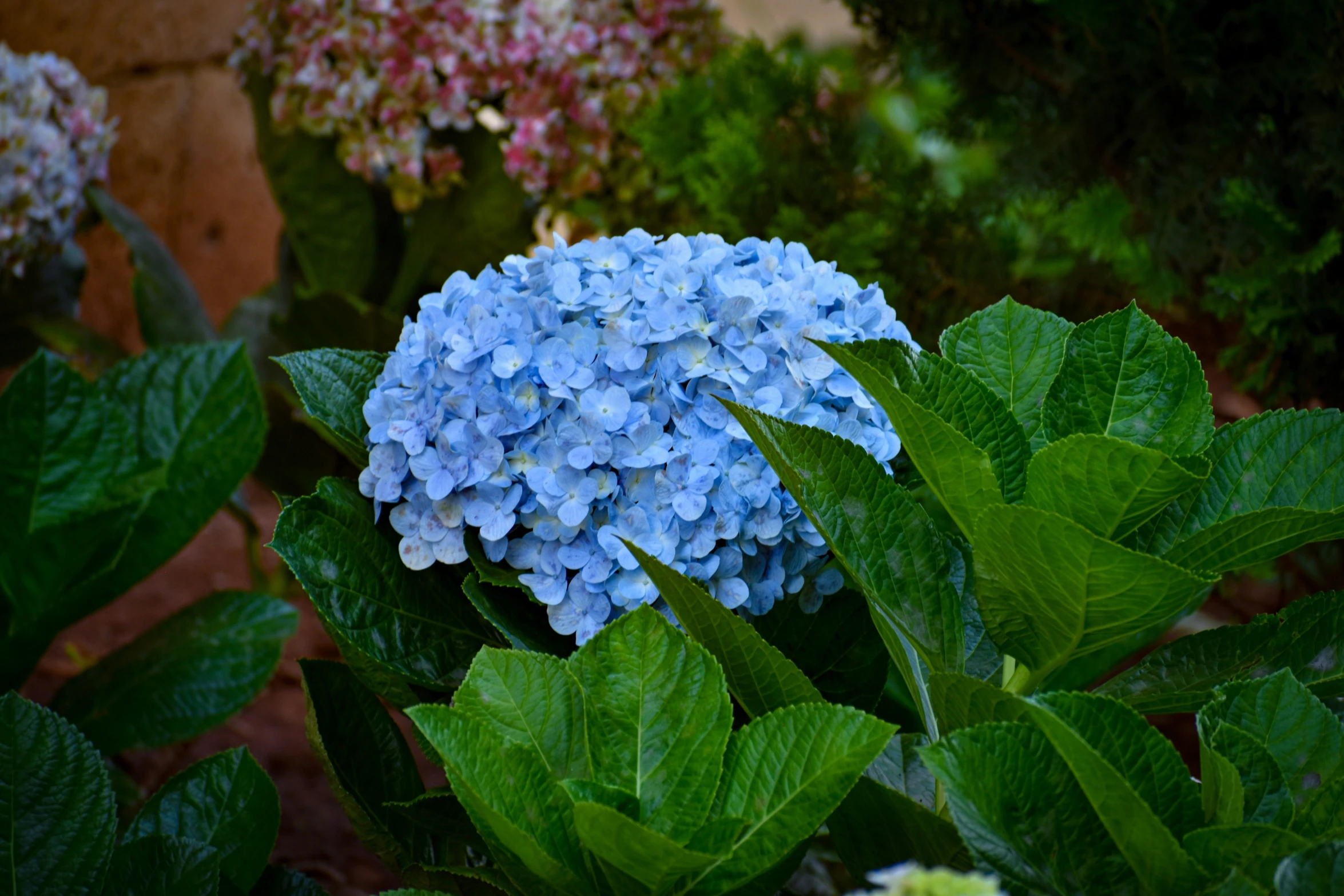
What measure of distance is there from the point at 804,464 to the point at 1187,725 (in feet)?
5.81

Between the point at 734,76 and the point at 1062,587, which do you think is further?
the point at 734,76

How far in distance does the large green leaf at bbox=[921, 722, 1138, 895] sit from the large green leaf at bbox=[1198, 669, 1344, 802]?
113mm

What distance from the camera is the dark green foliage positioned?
1.68 m

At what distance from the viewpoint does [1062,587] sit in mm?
738

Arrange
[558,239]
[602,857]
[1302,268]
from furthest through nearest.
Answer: [1302,268], [558,239], [602,857]

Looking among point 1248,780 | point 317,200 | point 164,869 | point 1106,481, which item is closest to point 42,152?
point 317,200

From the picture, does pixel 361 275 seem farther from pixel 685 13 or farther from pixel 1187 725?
pixel 1187 725

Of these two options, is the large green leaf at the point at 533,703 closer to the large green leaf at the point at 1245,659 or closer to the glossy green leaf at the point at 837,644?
the glossy green leaf at the point at 837,644

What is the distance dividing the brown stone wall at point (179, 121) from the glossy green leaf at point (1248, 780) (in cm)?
339

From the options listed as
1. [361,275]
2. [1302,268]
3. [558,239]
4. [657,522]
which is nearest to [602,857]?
[657,522]

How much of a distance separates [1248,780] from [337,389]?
2.59 feet

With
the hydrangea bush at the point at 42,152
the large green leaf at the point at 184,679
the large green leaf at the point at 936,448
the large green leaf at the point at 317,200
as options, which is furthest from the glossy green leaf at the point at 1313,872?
the hydrangea bush at the point at 42,152

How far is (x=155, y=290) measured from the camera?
220 centimetres

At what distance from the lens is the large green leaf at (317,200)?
2.23 meters
